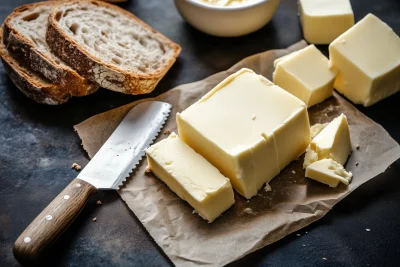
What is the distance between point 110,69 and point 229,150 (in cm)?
100

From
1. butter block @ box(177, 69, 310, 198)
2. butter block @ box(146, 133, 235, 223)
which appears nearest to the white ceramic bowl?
butter block @ box(177, 69, 310, 198)

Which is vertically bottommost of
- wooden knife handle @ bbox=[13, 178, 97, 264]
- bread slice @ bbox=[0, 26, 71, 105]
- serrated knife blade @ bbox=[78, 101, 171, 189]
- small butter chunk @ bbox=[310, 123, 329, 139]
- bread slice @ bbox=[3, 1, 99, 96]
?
small butter chunk @ bbox=[310, 123, 329, 139]

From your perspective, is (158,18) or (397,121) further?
(158,18)

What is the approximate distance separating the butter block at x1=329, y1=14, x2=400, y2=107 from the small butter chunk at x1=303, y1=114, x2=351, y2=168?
0.43 m

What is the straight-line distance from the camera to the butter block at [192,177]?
2.62m

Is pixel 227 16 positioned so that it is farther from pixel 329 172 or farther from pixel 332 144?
pixel 329 172

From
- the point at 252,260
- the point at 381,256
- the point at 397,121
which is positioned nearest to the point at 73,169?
the point at 252,260

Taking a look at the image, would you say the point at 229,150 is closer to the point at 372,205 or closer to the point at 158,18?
the point at 372,205

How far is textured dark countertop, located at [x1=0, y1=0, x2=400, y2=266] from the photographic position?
260 centimetres

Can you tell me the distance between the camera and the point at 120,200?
286cm

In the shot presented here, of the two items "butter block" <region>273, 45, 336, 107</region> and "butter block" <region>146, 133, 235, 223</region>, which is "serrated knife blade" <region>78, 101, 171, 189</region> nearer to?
"butter block" <region>146, 133, 235, 223</region>

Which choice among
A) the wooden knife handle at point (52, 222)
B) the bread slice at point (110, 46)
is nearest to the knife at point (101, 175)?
the wooden knife handle at point (52, 222)

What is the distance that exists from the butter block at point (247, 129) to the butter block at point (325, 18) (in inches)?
35.9

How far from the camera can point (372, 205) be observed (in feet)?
9.16
